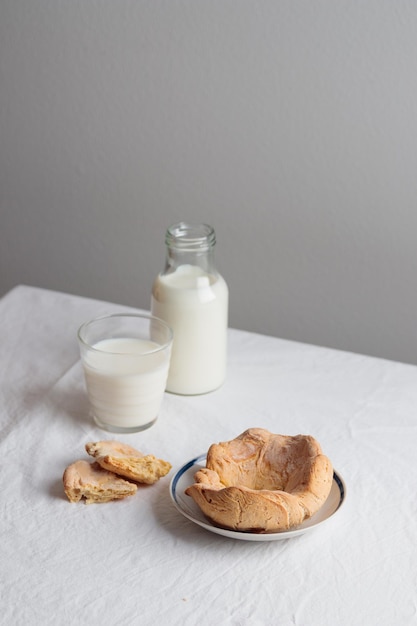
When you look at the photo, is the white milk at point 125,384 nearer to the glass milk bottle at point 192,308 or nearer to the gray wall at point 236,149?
the glass milk bottle at point 192,308

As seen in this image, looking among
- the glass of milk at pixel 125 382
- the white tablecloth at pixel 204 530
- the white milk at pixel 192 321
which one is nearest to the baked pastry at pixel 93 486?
the white tablecloth at pixel 204 530

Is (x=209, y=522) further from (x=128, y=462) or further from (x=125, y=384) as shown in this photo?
(x=125, y=384)

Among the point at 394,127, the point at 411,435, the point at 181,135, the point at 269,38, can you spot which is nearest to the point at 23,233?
the point at 181,135

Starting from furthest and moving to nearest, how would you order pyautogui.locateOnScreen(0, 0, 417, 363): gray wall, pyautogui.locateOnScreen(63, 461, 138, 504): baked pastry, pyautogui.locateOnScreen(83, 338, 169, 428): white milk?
pyautogui.locateOnScreen(0, 0, 417, 363): gray wall → pyautogui.locateOnScreen(83, 338, 169, 428): white milk → pyautogui.locateOnScreen(63, 461, 138, 504): baked pastry

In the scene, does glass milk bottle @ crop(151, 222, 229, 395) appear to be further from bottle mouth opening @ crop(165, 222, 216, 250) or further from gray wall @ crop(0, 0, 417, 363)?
gray wall @ crop(0, 0, 417, 363)

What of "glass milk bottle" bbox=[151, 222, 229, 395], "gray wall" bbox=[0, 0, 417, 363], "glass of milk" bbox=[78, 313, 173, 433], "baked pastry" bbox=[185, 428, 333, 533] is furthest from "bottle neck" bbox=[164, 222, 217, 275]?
"gray wall" bbox=[0, 0, 417, 363]

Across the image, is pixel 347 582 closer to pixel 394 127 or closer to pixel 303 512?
pixel 303 512
